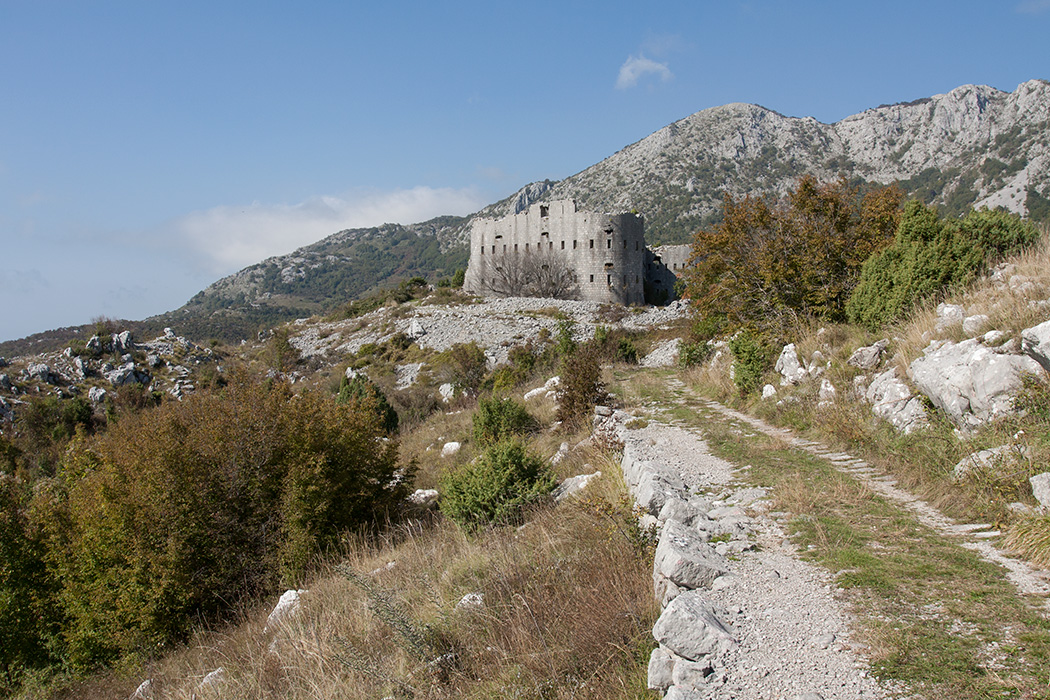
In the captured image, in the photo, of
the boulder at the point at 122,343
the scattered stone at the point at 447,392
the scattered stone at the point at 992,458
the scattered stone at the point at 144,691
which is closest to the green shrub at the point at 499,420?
the scattered stone at the point at 144,691

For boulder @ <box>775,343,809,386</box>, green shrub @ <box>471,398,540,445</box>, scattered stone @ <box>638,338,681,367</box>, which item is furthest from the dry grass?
scattered stone @ <box>638,338,681,367</box>

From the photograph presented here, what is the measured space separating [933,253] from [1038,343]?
12.6 ft

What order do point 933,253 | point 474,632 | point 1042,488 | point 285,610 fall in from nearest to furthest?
point 1042,488 → point 474,632 → point 285,610 → point 933,253

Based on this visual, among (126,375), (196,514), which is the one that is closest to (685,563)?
(196,514)

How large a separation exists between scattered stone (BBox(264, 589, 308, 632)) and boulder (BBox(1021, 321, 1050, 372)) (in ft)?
23.3

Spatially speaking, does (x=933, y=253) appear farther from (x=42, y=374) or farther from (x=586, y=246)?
(x=42, y=374)

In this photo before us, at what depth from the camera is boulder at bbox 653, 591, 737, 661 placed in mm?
2875

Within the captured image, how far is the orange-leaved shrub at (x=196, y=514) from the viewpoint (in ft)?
23.4

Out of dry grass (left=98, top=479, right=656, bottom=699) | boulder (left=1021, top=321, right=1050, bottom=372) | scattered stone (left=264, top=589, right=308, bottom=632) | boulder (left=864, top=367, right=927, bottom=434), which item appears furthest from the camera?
boulder (left=864, top=367, right=927, bottom=434)

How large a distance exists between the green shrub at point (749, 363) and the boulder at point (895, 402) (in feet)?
10.8

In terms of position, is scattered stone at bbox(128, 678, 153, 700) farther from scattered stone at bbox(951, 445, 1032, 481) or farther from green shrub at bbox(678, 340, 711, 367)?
green shrub at bbox(678, 340, 711, 367)

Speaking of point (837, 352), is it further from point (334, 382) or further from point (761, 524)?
point (334, 382)

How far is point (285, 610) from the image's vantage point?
6.09 metres

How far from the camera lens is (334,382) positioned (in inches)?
1105
